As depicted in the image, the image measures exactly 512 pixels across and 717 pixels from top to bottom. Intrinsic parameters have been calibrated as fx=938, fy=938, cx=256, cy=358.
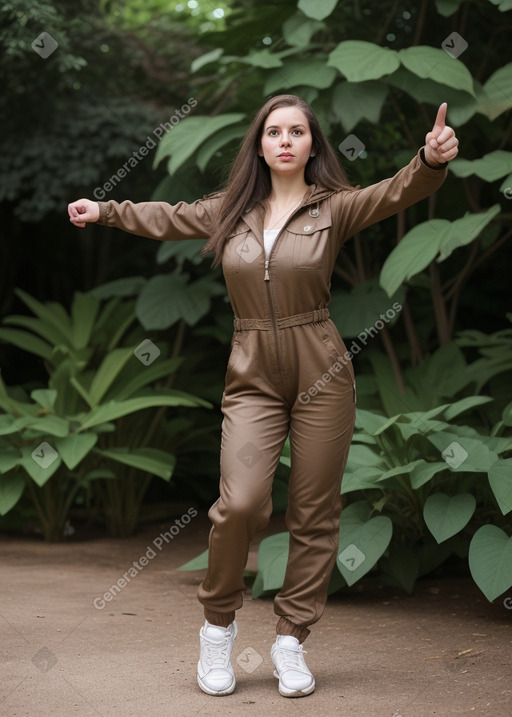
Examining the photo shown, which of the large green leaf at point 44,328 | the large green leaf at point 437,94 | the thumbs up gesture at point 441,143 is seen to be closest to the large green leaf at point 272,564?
the thumbs up gesture at point 441,143

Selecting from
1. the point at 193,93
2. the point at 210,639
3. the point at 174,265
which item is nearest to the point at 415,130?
the point at 193,93

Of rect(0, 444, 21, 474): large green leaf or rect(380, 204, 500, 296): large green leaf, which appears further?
rect(0, 444, 21, 474): large green leaf

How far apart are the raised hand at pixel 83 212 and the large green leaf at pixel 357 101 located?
1.72 metres

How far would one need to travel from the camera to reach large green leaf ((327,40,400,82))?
406 cm

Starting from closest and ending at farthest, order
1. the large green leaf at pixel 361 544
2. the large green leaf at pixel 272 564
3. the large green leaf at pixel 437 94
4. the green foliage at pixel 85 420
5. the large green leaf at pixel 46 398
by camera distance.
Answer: the large green leaf at pixel 361 544, the large green leaf at pixel 272 564, the large green leaf at pixel 437 94, the green foliage at pixel 85 420, the large green leaf at pixel 46 398

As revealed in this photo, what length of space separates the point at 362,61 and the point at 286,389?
1.96 meters

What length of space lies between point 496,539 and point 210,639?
124 centimetres

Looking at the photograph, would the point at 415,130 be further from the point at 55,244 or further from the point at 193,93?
the point at 55,244

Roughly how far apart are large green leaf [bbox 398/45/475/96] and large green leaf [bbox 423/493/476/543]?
1.80m

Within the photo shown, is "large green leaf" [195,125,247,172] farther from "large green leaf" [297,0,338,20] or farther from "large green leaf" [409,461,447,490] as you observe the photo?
"large green leaf" [409,461,447,490]

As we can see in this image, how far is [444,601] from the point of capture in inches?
155

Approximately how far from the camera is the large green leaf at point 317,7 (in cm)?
424

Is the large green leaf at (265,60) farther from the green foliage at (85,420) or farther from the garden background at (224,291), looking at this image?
the green foliage at (85,420)

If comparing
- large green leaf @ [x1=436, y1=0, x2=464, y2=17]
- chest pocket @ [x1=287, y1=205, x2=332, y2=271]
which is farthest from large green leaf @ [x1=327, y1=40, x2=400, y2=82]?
chest pocket @ [x1=287, y1=205, x2=332, y2=271]
